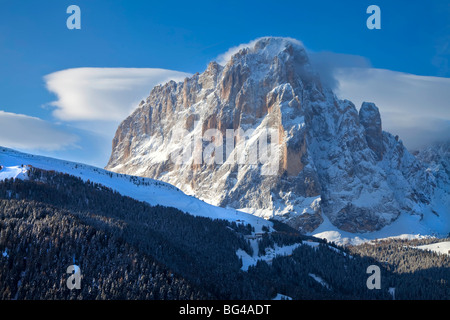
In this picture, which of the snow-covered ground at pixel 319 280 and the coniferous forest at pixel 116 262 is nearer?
the coniferous forest at pixel 116 262

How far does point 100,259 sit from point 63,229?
14.0m

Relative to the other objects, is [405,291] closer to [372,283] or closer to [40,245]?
[372,283]

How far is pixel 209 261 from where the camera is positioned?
550ft

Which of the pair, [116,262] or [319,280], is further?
[319,280]

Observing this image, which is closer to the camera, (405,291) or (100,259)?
(100,259)

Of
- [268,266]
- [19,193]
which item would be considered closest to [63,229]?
[19,193]

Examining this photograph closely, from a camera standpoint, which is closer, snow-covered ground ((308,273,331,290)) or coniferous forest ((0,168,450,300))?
coniferous forest ((0,168,450,300))

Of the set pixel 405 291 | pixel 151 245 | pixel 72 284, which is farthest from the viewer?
pixel 405 291

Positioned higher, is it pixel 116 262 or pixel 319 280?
pixel 116 262
